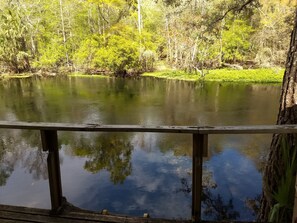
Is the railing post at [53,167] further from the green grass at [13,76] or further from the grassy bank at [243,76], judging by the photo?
the green grass at [13,76]

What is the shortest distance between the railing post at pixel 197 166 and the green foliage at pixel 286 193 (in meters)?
0.57

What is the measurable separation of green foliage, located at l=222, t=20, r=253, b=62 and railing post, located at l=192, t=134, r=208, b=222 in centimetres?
2413

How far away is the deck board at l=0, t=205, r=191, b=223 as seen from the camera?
2.18 m

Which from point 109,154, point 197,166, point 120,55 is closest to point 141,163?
point 109,154

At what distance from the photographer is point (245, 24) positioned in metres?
25.2

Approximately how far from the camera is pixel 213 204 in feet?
15.2

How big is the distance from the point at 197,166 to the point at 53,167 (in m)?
1.14

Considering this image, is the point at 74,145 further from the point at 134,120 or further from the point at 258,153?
the point at 258,153

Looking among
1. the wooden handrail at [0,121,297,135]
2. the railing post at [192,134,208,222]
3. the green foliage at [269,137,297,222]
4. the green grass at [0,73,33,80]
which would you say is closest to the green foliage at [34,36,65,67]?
the green grass at [0,73,33,80]

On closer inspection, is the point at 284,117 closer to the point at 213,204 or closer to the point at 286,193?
the point at 286,193

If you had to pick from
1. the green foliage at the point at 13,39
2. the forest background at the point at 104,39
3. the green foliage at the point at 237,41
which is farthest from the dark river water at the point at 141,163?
the green foliage at the point at 13,39

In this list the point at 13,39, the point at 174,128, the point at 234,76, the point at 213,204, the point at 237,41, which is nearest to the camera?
the point at 174,128

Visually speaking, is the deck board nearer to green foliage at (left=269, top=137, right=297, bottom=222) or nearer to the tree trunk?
green foliage at (left=269, top=137, right=297, bottom=222)

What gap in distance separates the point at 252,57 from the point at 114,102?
55.8 feet
